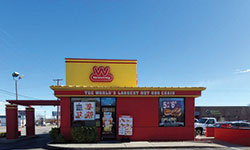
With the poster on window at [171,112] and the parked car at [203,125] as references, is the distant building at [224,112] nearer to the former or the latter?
the parked car at [203,125]

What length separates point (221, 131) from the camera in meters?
12.3

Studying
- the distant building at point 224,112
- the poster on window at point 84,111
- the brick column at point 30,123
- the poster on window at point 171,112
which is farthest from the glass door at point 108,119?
the distant building at point 224,112

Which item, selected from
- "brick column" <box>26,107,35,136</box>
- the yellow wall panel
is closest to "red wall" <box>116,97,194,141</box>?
the yellow wall panel

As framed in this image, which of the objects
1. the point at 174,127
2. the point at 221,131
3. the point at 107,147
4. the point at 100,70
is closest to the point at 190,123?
the point at 174,127

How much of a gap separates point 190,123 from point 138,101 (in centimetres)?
404

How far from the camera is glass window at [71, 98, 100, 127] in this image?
11.2 meters

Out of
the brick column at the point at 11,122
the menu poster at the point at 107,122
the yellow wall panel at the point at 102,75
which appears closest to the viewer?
the menu poster at the point at 107,122

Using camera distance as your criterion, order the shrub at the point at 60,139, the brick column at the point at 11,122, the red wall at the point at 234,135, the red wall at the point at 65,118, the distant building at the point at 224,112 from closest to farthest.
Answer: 1. the shrub at the point at 60,139
2. the red wall at the point at 234,135
3. the red wall at the point at 65,118
4. the brick column at the point at 11,122
5. the distant building at the point at 224,112

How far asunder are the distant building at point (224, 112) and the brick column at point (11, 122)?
121 ft

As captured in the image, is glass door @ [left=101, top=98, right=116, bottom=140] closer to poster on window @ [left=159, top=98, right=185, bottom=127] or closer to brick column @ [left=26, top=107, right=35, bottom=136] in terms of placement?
poster on window @ [left=159, top=98, right=185, bottom=127]

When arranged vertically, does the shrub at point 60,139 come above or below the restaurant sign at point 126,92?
below

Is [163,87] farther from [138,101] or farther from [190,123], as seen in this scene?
[190,123]

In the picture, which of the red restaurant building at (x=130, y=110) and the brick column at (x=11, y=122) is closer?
the red restaurant building at (x=130, y=110)

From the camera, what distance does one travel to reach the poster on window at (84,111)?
11273 mm
